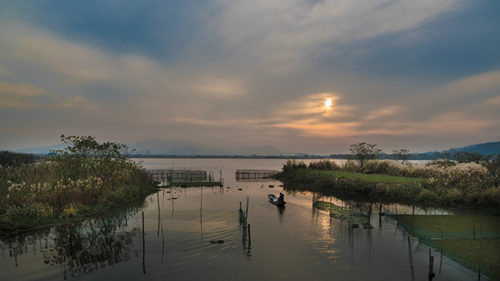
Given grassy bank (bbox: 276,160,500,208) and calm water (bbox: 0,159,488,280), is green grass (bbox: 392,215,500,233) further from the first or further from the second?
grassy bank (bbox: 276,160,500,208)

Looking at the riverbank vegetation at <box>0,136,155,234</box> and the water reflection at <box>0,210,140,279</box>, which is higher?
the riverbank vegetation at <box>0,136,155,234</box>

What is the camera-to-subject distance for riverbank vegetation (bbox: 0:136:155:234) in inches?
696

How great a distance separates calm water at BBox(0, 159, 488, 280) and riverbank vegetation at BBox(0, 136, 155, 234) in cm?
181

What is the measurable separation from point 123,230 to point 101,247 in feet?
11.0

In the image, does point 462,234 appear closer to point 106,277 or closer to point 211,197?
point 106,277

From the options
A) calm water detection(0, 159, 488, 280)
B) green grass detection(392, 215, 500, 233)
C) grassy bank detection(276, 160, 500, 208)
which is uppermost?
grassy bank detection(276, 160, 500, 208)

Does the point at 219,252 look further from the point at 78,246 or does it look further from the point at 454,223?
the point at 454,223

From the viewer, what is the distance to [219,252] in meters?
14.5

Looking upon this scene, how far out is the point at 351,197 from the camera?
3198cm

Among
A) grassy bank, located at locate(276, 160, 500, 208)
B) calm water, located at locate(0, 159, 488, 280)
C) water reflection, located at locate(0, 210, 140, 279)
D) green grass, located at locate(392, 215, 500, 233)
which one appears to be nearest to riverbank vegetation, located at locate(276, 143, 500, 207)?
grassy bank, located at locate(276, 160, 500, 208)

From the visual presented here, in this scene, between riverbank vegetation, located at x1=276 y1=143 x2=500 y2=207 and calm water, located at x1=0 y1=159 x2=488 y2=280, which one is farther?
riverbank vegetation, located at x1=276 y1=143 x2=500 y2=207

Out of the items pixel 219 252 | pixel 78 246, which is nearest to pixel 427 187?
pixel 219 252

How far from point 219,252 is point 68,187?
16157mm

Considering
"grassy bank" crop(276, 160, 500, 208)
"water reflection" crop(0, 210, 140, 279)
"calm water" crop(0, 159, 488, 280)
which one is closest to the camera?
"calm water" crop(0, 159, 488, 280)
